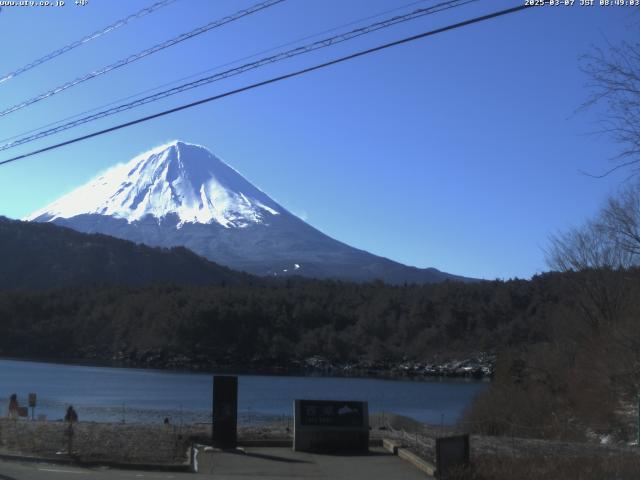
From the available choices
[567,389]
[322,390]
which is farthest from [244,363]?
[567,389]

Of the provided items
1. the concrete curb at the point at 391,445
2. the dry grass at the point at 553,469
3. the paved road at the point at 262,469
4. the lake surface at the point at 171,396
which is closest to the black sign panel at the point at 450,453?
the dry grass at the point at 553,469

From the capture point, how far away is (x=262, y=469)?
1586 centimetres

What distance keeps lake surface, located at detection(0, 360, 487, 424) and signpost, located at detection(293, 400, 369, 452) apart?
15304 millimetres

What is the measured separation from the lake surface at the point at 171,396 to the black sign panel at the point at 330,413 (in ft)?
50.4

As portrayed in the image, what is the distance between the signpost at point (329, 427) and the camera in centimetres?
1852

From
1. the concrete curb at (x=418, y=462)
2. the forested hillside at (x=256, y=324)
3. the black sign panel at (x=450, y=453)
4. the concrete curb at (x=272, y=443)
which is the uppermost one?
the forested hillside at (x=256, y=324)

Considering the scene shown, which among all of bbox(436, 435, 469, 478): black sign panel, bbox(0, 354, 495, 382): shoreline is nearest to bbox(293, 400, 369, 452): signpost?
bbox(436, 435, 469, 478): black sign panel

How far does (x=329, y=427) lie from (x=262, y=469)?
123 inches

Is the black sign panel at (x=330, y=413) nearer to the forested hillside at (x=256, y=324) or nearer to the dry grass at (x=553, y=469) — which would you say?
the dry grass at (x=553, y=469)

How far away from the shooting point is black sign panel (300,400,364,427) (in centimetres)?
1850

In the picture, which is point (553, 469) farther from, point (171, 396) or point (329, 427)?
point (171, 396)

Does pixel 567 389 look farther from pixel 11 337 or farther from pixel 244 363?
pixel 11 337

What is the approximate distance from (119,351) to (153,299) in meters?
15.1

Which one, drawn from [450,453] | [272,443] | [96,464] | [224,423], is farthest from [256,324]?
[450,453]
